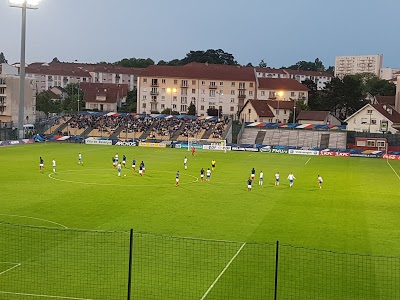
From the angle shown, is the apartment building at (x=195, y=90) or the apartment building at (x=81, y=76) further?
the apartment building at (x=81, y=76)

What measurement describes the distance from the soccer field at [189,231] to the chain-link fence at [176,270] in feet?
0.13

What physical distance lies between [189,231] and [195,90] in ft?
304

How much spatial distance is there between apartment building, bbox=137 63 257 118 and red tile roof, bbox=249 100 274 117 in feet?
38.5

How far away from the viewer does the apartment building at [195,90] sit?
11612 centimetres

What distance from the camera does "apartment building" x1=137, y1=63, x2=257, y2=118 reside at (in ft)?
381

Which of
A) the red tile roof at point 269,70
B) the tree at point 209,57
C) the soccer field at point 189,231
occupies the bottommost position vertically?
the soccer field at point 189,231

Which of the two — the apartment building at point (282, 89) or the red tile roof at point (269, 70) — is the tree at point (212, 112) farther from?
the red tile roof at point (269, 70)

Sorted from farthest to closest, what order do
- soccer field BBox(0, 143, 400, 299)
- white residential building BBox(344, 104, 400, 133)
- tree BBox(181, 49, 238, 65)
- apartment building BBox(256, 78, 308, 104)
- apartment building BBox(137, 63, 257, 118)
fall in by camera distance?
1. tree BBox(181, 49, 238, 65)
2. apartment building BBox(256, 78, 308, 104)
3. apartment building BBox(137, 63, 257, 118)
4. white residential building BBox(344, 104, 400, 133)
5. soccer field BBox(0, 143, 400, 299)

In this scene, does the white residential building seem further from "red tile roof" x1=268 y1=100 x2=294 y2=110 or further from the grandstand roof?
"red tile roof" x1=268 y1=100 x2=294 y2=110

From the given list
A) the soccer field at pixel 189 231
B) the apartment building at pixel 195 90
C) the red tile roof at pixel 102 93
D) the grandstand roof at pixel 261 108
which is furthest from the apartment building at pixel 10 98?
the soccer field at pixel 189 231

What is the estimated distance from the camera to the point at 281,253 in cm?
2130

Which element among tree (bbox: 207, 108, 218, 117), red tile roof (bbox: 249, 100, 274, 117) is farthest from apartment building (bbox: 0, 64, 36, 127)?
red tile roof (bbox: 249, 100, 274, 117)

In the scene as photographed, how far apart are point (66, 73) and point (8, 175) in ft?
443

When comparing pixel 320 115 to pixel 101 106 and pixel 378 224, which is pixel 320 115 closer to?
pixel 101 106
